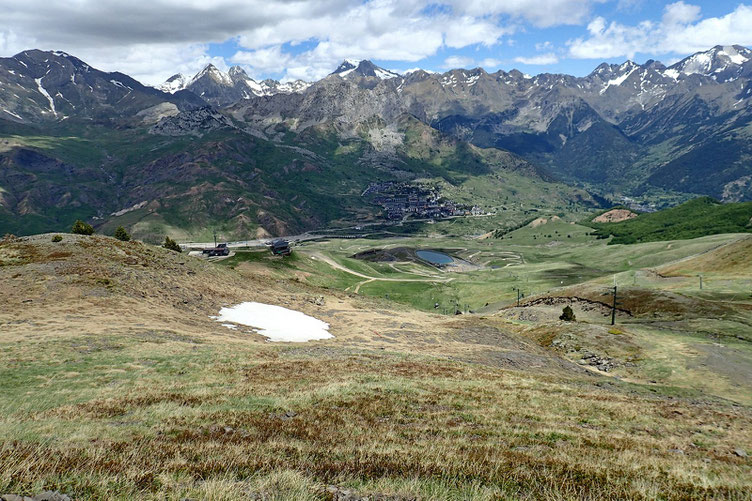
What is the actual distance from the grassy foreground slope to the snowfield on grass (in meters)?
3.57

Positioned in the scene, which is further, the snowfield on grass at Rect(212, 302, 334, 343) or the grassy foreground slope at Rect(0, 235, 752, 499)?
the snowfield on grass at Rect(212, 302, 334, 343)

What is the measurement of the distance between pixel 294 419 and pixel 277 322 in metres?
39.5

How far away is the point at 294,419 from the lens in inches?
694

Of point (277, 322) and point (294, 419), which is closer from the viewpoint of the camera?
point (294, 419)

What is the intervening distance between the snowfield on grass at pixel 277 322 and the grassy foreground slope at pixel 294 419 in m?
3.57

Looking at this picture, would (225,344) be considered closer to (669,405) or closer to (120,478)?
(120,478)

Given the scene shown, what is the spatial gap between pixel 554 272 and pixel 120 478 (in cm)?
20971

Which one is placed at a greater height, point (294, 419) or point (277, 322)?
point (294, 419)

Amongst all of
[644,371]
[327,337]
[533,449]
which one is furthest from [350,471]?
[644,371]

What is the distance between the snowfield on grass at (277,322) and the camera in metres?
51.0

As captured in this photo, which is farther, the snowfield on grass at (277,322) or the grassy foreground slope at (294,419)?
the snowfield on grass at (277,322)

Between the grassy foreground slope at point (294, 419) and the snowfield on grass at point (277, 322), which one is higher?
the grassy foreground slope at point (294, 419)

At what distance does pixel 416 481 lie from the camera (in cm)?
970

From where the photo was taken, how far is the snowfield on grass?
51.0 m
